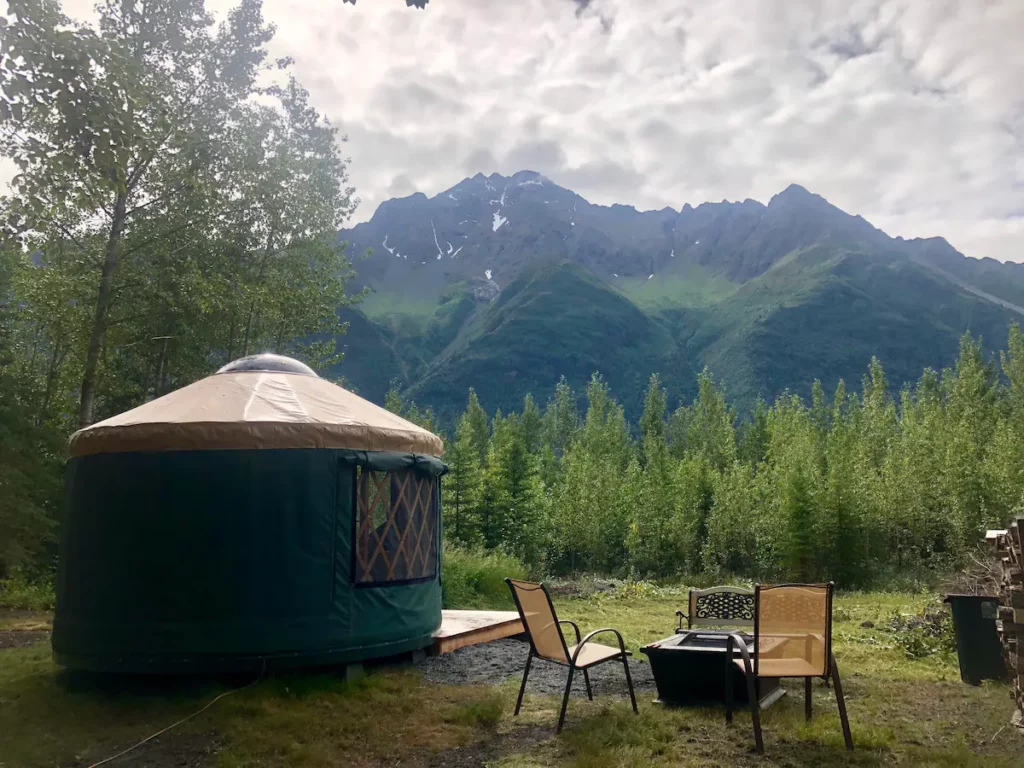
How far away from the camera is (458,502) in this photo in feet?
50.8

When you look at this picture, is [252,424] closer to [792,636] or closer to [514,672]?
[514,672]

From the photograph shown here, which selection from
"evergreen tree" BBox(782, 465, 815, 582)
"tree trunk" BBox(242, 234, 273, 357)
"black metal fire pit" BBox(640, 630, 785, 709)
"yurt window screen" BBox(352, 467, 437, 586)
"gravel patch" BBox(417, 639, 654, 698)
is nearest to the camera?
"black metal fire pit" BBox(640, 630, 785, 709)

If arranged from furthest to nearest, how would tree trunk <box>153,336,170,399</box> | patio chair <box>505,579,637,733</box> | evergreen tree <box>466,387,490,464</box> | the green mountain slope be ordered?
Answer: the green mountain slope, evergreen tree <box>466,387,490,464</box>, tree trunk <box>153,336,170,399</box>, patio chair <box>505,579,637,733</box>

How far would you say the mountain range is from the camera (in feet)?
236

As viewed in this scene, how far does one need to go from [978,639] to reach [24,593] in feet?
33.0

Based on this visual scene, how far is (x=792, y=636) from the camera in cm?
356

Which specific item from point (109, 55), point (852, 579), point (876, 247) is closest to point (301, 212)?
point (109, 55)

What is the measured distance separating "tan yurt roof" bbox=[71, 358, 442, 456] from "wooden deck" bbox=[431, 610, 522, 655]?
1.55 meters

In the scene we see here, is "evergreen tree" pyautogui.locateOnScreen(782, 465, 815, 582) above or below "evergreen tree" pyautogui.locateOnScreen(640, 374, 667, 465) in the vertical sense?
below

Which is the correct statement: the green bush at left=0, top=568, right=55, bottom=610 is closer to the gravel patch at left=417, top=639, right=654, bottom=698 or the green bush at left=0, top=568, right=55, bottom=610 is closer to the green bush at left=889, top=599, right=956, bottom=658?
the gravel patch at left=417, top=639, right=654, bottom=698

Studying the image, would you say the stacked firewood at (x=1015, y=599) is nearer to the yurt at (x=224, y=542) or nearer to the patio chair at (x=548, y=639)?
the patio chair at (x=548, y=639)

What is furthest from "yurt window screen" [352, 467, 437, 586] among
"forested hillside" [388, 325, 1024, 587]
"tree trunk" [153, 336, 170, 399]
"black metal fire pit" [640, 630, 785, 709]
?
"forested hillside" [388, 325, 1024, 587]

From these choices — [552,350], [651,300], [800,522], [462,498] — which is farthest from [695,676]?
[651,300]

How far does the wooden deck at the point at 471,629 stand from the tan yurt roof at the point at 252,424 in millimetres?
1554
